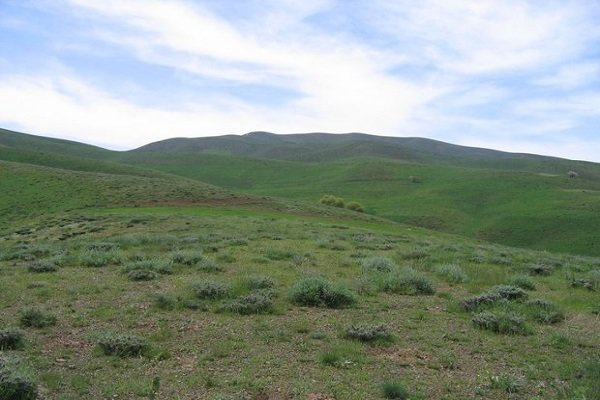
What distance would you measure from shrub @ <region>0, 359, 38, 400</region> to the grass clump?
8.78 m

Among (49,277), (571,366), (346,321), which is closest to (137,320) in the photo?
(346,321)

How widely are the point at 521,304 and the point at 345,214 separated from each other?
3951 cm

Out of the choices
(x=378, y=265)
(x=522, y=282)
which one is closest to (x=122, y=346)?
(x=378, y=265)

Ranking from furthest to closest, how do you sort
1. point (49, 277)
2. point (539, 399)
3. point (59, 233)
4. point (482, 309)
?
point (59, 233) → point (49, 277) → point (482, 309) → point (539, 399)

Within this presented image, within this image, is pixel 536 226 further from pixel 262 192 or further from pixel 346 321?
pixel 346 321

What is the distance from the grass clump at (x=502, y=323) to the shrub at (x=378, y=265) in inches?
243

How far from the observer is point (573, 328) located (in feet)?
39.9

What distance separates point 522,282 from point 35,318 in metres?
13.6

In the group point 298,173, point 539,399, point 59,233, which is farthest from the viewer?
point 298,173

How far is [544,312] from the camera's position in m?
Answer: 13.0

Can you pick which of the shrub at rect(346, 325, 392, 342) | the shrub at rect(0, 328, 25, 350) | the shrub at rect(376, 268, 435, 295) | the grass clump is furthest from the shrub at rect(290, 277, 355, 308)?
the shrub at rect(0, 328, 25, 350)

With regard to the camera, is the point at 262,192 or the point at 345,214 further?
the point at 262,192

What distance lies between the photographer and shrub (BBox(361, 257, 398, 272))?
18484 mm

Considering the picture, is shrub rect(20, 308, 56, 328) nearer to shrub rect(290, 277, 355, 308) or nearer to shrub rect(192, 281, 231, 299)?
shrub rect(192, 281, 231, 299)
